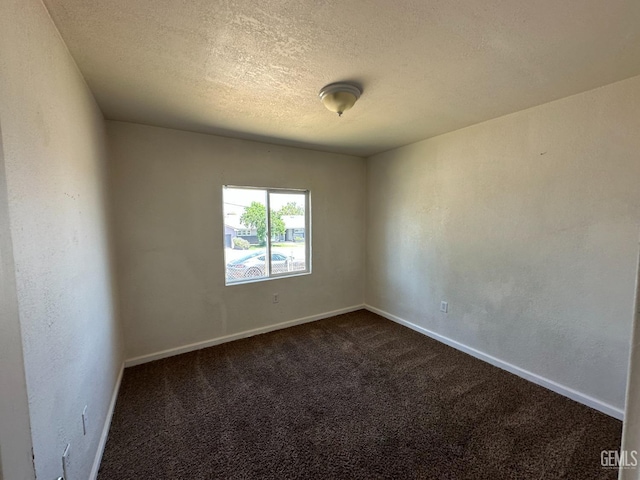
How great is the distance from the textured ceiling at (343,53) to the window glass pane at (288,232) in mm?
1291

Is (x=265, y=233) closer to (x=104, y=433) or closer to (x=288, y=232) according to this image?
(x=288, y=232)

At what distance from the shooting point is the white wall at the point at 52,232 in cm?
90

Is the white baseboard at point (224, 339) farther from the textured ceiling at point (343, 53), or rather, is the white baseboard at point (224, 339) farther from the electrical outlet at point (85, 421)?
the textured ceiling at point (343, 53)

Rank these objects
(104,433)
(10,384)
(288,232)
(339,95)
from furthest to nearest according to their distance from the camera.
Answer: (288,232), (339,95), (104,433), (10,384)

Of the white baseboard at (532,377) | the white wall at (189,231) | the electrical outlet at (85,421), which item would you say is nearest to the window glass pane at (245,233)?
the white wall at (189,231)

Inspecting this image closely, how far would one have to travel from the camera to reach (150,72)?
1.69 m

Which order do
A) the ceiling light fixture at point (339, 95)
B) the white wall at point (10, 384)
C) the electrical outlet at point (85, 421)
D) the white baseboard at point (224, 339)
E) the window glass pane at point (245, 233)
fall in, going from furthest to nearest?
the window glass pane at point (245, 233), the white baseboard at point (224, 339), the ceiling light fixture at point (339, 95), the electrical outlet at point (85, 421), the white wall at point (10, 384)

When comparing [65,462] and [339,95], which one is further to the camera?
[339,95]

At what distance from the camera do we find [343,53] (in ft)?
5.00

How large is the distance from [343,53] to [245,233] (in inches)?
89.3

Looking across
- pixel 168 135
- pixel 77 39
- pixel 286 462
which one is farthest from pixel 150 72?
pixel 286 462

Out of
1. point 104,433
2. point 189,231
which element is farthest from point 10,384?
point 189,231

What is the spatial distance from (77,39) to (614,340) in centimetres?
385

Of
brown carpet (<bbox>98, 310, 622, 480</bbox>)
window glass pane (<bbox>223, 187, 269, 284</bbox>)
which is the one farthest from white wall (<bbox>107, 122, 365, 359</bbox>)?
brown carpet (<bbox>98, 310, 622, 480</bbox>)
